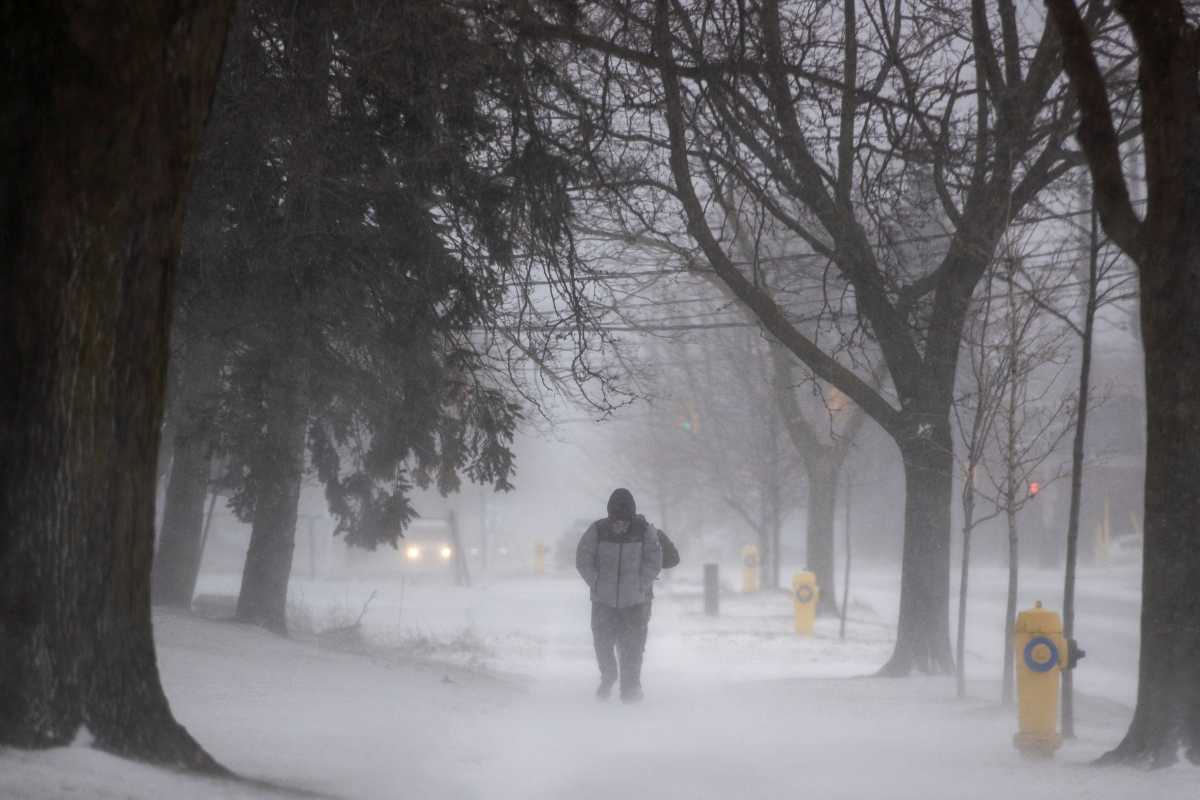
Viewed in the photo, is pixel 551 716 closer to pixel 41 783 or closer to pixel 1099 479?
pixel 41 783

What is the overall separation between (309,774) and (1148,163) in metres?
5.47

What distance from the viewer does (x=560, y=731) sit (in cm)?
953

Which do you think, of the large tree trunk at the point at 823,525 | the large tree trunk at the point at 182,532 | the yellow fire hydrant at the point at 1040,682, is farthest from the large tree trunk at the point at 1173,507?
the large tree trunk at the point at 823,525

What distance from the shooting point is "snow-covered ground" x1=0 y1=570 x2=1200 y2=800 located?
22.4ft

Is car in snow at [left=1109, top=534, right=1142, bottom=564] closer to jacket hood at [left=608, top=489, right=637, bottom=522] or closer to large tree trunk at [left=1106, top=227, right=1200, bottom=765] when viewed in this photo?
jacket hood at [left=608, top=489, right=637, bottom=522]

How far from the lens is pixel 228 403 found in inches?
481

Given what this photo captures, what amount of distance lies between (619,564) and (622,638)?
663mm

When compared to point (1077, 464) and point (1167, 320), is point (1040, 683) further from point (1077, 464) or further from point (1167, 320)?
point (1167, 320)

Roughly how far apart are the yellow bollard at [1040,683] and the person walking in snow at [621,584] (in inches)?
161

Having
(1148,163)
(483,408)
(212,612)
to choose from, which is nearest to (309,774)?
(1148,163)

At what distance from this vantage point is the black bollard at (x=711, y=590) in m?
25.2

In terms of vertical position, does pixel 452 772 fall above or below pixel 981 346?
below

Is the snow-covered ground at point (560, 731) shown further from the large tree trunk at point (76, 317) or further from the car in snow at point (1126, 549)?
the car in snow at point (1126, 549)

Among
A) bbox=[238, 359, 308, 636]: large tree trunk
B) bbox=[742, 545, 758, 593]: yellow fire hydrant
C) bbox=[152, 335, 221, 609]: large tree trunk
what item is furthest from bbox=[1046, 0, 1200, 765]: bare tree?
bbox=[742, 545, 758, 593]: yellow fire hydrant
